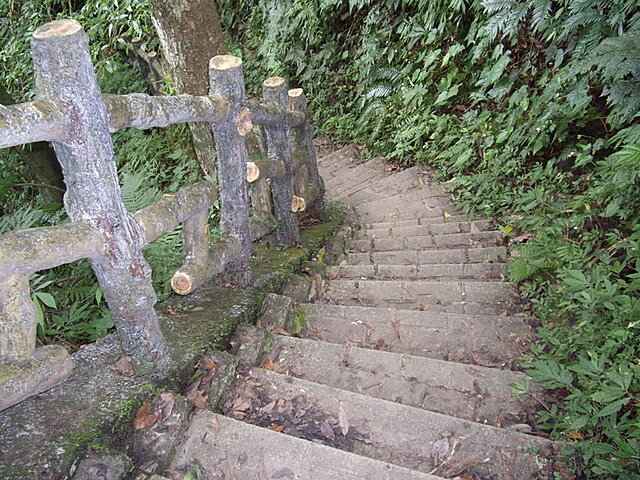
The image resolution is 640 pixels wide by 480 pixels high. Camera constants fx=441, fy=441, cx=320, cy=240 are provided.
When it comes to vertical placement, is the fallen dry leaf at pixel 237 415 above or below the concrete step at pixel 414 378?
above

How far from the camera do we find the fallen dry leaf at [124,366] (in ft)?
6.68

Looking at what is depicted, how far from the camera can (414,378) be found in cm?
238

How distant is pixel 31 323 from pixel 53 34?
38.2 inches

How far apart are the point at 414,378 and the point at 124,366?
4.81 feet

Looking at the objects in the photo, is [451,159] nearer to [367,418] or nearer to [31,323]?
[367,418]

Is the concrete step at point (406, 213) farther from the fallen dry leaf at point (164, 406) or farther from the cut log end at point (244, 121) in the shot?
the fallen dry leaf at point (164, 406)

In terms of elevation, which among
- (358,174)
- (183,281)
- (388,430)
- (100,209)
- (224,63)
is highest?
(224,63)

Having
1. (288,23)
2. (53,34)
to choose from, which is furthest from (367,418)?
(288,23)

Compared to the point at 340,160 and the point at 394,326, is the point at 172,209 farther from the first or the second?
the point at 340,160

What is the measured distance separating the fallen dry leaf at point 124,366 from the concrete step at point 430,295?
166cm

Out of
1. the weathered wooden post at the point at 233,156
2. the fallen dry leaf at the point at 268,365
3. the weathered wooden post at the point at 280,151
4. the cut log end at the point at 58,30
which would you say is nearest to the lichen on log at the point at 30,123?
the cut log end at the point at 58,30

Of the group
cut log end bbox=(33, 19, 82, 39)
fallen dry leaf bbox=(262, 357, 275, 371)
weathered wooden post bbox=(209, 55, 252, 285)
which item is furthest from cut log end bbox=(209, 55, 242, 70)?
fallen dry leaf bbox=(262, 357, 275, 371)

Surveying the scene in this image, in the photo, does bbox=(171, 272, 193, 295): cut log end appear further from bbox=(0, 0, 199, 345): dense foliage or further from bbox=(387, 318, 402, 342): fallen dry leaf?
bbox=(387, 318, 402, 342): fallen dry leaf

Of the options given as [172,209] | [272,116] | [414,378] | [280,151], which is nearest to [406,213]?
[280,151]
